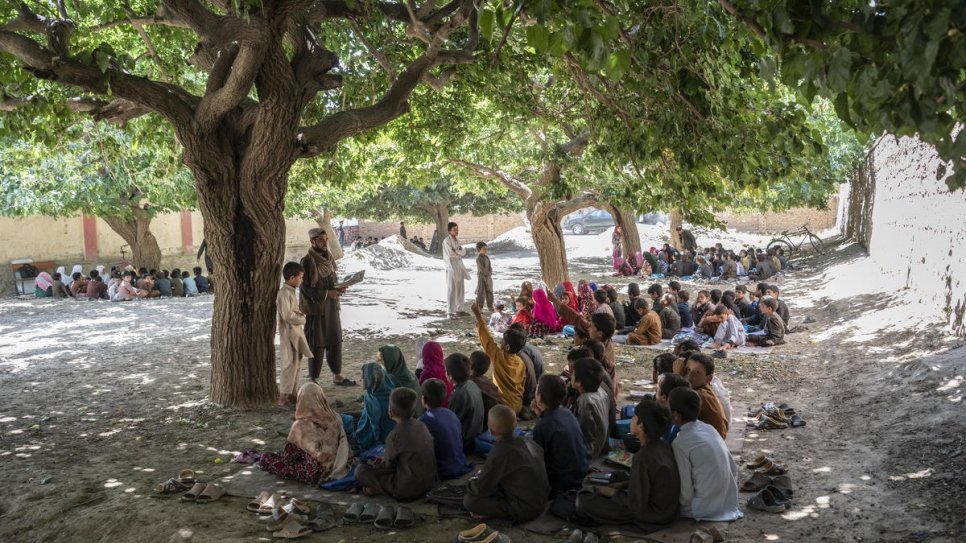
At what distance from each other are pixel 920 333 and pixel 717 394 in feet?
14.0

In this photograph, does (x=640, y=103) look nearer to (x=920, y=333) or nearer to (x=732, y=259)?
(x=920, y=333)

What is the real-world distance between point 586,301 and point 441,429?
25.3 feet

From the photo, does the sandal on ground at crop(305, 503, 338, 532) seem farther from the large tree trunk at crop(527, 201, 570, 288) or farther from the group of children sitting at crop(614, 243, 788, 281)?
the group of children sitting at crop(614, 243, 788, 281)

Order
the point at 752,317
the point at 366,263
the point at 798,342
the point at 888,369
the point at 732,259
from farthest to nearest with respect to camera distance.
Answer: the point at 366,263
the point at 732,259
the point at 752,317
the point at 798,342
the point at 888,369

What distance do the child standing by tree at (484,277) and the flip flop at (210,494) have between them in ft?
31.1

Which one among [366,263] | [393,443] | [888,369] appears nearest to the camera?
[393,443]

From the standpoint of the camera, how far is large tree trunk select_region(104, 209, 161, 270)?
22.4 metres

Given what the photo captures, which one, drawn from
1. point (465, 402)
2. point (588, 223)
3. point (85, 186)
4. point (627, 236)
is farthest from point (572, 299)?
point (588, 223)

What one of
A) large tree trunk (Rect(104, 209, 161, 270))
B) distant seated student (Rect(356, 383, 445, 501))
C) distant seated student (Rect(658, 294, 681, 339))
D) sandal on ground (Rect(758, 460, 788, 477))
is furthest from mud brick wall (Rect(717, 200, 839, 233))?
distant seated student (Rect(356, 383, 445, 501))

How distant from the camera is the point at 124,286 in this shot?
62.8ft

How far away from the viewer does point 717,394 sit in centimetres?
637

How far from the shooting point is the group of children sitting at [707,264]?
68.7 ft

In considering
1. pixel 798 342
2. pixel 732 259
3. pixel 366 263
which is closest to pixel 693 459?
pixel 798 342

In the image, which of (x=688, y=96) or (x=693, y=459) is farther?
(x=688, y=96)
